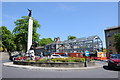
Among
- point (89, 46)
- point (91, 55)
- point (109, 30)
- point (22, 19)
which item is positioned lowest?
point (91, 55)

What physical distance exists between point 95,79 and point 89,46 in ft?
118

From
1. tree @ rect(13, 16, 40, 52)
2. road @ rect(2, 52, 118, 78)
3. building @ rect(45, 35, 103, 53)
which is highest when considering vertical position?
tree @ rect(13, 16, 40, 52)

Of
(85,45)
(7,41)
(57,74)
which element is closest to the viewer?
(57,74)

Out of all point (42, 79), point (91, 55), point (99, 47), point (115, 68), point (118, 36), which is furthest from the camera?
point (99, 47)

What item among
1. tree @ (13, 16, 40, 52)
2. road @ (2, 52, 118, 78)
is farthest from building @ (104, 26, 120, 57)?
road @ (2, 52, 118, 78)

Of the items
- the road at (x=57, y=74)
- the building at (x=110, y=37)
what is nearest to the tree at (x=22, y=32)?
the building at (x=110, y=37)

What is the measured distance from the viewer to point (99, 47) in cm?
4319

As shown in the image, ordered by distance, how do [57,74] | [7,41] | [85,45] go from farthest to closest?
[7,41]
[85,45]
[57,74]

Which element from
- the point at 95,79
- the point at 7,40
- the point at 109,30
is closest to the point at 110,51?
the point at 109,30

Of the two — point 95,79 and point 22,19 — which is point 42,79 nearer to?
point 95,79

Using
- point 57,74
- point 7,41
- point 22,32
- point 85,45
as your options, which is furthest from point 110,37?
point 7,41

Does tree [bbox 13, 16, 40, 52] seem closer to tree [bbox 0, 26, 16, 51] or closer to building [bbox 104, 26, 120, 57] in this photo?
tree [bbox 0, 26, 16, 51]

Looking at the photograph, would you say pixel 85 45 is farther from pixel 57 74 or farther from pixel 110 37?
pixel 57 74

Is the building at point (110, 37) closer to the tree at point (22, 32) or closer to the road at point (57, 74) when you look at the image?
the tree at point (22, 32)
